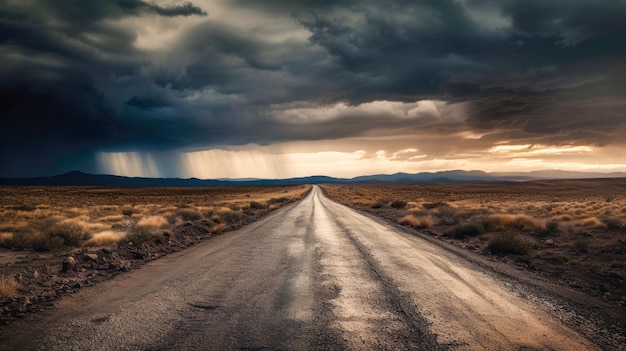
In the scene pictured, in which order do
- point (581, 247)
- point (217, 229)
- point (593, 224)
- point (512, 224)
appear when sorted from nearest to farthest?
1. point (581, 247)
2. point (217, 229)
3. point (593, 224)
4. point (512, 224)

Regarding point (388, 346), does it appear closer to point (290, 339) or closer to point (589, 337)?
point (290, 339)

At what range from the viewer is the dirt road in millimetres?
5070

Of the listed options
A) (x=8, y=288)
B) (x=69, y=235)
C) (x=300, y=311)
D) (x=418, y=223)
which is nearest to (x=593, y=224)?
(x=418, y=223)

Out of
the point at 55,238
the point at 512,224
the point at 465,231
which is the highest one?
the point at 55,238

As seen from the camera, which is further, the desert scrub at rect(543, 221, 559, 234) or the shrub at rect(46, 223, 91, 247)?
the desert scrub at rect(543, 221, 559, 234)

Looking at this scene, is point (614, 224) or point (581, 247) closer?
point (581, 247)

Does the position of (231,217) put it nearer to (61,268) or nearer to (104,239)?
(104,239)

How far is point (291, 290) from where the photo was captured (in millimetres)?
7605

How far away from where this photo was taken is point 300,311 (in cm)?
625

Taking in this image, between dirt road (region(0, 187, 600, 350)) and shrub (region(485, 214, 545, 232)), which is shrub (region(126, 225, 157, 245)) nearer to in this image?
dirt road (region(0, 187, 600, 350))

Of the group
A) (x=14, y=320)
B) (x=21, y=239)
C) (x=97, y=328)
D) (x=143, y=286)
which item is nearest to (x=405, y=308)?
(x=97, y=328)

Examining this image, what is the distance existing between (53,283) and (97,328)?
397cm

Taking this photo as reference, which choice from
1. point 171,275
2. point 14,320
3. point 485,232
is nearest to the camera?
point 14,320

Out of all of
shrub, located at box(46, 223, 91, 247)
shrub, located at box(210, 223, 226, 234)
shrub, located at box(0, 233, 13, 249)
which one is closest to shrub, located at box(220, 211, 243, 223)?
shrub, located at box(210, 223, 226, 234)
